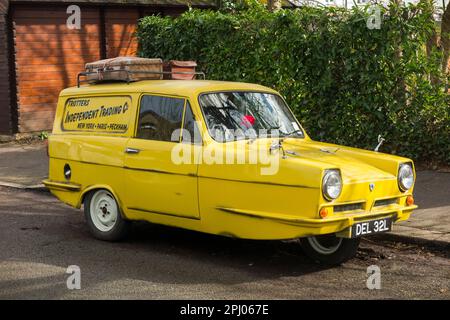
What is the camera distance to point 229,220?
7359 millimetres

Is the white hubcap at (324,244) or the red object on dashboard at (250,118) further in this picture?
the red object on dashboard at (250,118)

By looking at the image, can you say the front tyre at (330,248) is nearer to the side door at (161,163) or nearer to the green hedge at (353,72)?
the side door at (161,163)

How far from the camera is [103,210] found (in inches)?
340

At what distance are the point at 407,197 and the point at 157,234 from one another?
2923 mm

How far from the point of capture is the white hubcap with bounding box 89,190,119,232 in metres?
8.50

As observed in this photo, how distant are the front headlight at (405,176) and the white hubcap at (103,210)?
119 inches

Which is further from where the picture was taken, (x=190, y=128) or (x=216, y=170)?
(x=190, y=128)

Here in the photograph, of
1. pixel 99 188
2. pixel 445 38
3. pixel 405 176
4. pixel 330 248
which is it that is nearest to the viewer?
pixel 330 248

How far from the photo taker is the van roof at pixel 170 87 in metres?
8.10

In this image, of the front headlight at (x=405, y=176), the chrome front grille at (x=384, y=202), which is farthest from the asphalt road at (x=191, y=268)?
the front headlight at (x=405, y=176)

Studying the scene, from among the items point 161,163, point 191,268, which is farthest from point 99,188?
point 191,268

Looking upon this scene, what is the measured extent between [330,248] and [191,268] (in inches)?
53.5

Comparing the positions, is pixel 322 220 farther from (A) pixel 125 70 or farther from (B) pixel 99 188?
(A) pixel 125 70
